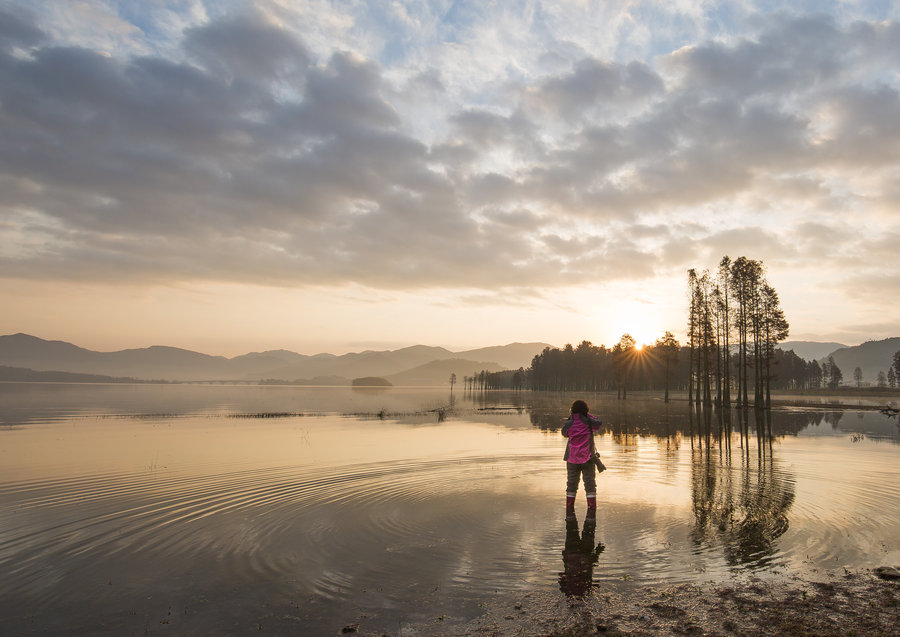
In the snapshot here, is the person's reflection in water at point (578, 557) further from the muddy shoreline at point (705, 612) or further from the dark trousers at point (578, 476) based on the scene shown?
the dark trousers at point (578, 476)

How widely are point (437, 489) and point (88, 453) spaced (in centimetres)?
2017

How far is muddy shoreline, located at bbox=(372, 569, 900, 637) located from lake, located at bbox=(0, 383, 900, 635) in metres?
0.36

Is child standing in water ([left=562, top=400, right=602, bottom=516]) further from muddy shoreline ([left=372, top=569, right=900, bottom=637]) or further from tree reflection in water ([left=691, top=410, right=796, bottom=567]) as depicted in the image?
muddy shoreline ([left=372, top=569, right=900, bottom=637])

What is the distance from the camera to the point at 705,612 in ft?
22.2

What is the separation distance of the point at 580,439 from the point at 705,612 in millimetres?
5425

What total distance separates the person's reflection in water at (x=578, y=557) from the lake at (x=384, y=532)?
2.0 inches

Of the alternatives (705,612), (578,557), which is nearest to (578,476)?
(578,557)

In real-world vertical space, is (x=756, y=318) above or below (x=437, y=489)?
above

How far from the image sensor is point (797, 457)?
71.6 ft

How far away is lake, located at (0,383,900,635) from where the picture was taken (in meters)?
7.42

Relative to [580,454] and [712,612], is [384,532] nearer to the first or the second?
[580,454]

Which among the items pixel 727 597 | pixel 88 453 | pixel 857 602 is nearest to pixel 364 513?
pixel 727 597

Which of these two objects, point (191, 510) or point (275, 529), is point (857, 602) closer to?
point (275, 529)

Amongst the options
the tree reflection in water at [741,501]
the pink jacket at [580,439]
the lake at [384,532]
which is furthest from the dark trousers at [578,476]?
the tree reflection in water at [741,501]
